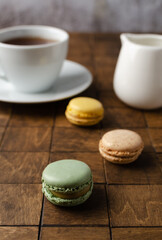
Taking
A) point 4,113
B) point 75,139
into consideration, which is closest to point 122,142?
point 75,139

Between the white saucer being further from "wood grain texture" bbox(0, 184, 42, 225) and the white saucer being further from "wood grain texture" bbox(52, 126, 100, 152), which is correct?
→ "wood grain texture" bbox(0, 184, 42, 225)

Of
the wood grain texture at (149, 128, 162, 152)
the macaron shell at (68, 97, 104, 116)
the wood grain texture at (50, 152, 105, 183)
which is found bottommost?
the wood grain texture at (50, 152, 105, 183)

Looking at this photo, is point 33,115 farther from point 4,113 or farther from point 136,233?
point 136,233

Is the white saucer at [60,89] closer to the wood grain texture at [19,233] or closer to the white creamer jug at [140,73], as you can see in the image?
the white creamer jug at [140,73]

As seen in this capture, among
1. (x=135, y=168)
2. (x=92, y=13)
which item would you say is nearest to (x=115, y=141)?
(x=135, y=168)

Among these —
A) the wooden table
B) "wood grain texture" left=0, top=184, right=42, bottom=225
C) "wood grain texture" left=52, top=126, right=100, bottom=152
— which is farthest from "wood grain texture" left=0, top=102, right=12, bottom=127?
"wood grain texture" left=0, top=184, right=42, bottom=225

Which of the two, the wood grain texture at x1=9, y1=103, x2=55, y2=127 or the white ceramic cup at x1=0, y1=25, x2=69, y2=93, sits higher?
the white ceramic cup at x1=0, y1=25, x2=69, y2=93
